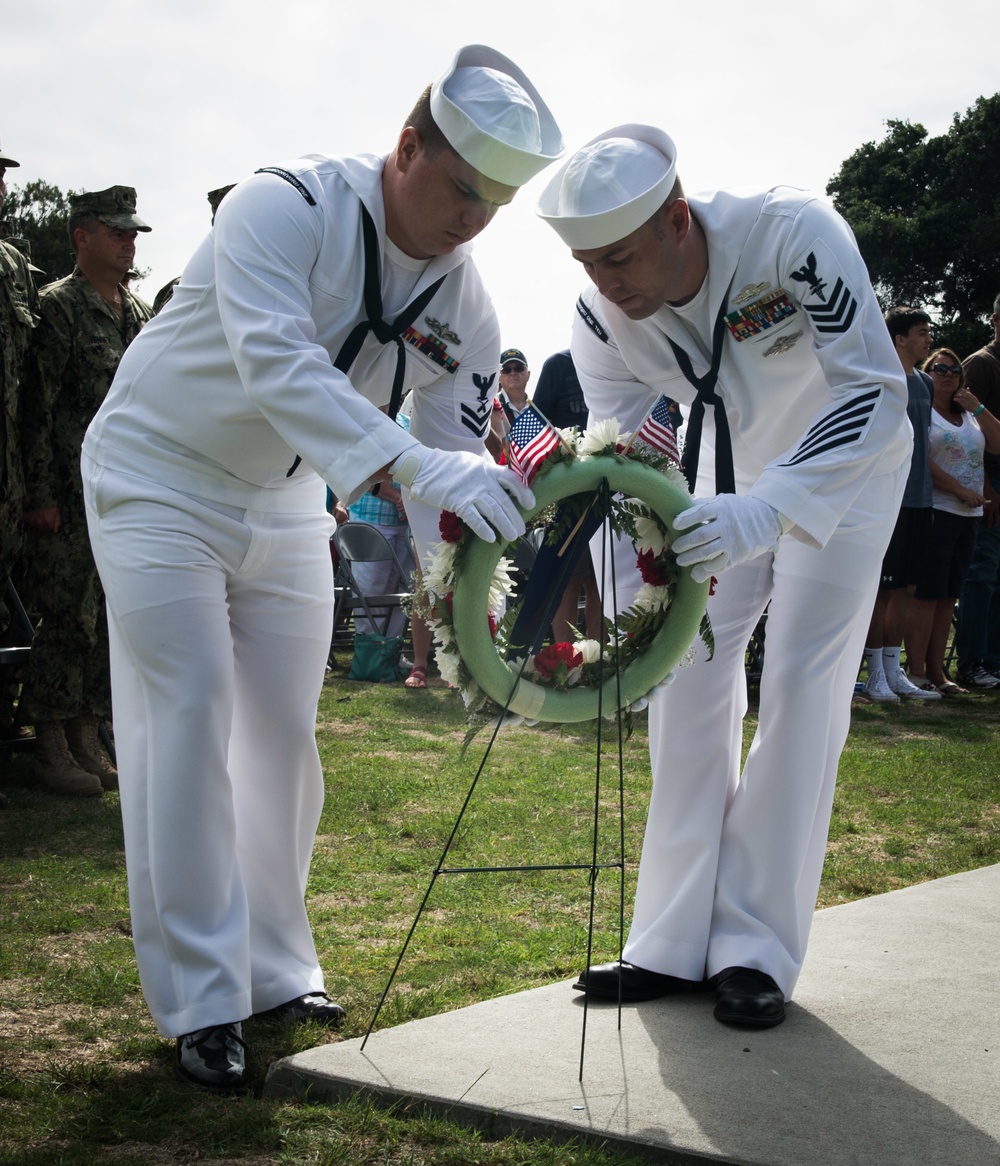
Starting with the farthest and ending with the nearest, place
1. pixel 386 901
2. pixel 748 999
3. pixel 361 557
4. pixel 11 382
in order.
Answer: pixel 361 557 < pixel 11 382 < pixel 386 901 < pixel 748 999

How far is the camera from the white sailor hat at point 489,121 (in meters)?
2.81

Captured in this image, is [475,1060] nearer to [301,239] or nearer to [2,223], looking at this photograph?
[301,239]

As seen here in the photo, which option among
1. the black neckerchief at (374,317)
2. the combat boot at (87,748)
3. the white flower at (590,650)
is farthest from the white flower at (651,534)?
the combat boot at (87,748)

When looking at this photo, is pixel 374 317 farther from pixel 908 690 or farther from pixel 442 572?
→ pixel 908 690

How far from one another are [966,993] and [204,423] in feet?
8.17

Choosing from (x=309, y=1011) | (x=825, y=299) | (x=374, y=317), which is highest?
(x=825, y=299)

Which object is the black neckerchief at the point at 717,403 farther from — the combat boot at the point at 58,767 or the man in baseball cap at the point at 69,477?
the combat boot at the point at 58,767

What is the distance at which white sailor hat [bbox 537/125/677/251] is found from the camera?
2975 mm

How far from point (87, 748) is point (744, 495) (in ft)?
13.9

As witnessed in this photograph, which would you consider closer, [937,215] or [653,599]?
[653,599]

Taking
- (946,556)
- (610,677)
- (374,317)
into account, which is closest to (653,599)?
(610,677)

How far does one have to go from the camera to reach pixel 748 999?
315 centimetres

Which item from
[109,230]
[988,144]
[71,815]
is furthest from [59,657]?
[988,144]

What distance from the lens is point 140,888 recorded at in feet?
9.83
